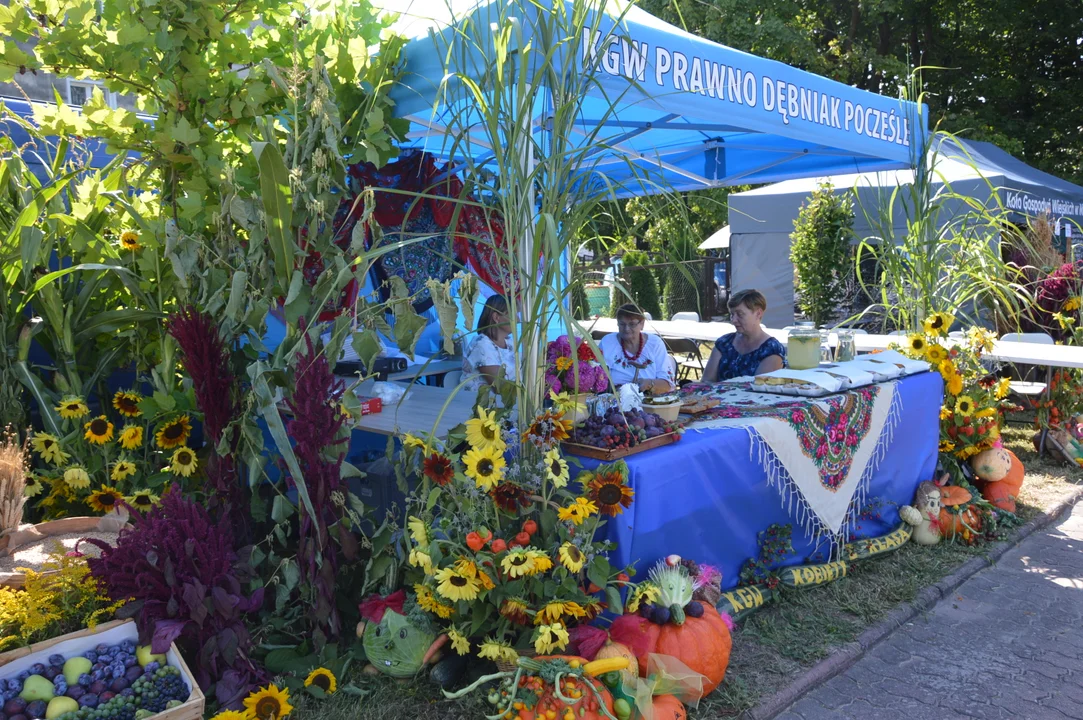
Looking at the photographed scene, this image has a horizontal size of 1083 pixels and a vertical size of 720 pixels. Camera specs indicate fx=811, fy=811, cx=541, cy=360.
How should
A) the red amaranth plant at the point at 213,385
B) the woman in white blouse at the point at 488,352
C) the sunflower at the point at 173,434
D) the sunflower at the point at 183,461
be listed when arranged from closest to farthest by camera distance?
the red amaranth plant at the point at 213,385 → the sunflower at the point at 183,461 → the sunflower at the point at 173,434 → the woman in white blouse at the point at 488,352

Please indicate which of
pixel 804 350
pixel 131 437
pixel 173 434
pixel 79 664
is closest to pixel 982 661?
pixel 804 350

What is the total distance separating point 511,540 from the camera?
2570 mm

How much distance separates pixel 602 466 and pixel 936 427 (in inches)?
105

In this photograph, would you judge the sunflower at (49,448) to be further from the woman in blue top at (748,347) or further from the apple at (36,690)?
the woman in blue top at (748,347)

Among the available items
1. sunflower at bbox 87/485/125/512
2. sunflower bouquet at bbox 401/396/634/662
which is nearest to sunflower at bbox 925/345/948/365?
sunflower bouquet at bbox 401/396/634/662

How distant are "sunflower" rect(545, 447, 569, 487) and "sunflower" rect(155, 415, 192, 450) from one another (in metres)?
1.57

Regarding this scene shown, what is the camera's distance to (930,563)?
3.87 meters

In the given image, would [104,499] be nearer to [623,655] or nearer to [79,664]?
[79,664]

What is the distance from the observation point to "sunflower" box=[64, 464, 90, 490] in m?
3.27

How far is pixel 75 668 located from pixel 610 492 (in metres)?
1.62

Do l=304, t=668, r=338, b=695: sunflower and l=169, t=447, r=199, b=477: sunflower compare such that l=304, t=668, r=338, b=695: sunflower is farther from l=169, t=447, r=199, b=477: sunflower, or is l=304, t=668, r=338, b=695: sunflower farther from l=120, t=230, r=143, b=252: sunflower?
l=120, t=230, r=143, b=252: sunflower

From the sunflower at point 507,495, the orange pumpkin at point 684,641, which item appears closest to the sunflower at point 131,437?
the sunflower at point 507,495

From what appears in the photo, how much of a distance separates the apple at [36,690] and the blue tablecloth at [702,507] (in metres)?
1.67

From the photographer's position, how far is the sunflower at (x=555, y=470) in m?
2.48
